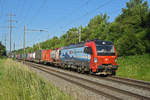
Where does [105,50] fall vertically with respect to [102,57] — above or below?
above

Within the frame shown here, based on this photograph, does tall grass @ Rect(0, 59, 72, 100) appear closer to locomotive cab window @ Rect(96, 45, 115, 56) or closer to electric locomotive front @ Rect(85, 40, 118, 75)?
electric locomotive front @ Rect(85, 40, 118, 75)

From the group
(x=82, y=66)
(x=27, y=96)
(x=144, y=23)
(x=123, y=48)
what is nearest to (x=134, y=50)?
(x=123, y=48)

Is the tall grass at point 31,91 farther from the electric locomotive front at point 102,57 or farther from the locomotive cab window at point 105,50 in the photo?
the locomotive cab window at point 105,50

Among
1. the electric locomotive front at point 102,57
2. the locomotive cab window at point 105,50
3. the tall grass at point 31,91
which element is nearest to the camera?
the tall grass at point 31,91

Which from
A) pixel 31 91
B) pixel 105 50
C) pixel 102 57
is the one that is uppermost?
pixel 105 50

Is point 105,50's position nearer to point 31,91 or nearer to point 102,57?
point 102,57

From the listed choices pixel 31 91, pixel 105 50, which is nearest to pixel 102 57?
pixel 105 50

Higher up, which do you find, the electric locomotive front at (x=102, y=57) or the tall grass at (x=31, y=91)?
the electric locomotive front at (x=102, y=57)

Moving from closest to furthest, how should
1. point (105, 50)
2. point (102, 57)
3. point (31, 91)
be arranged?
point (31, 91), point (102, 57), point (105, 50)

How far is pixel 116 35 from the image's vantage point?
31.7 meters

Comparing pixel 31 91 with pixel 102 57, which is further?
pixel 102 57

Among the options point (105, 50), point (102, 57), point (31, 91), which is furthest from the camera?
point (105, 50)

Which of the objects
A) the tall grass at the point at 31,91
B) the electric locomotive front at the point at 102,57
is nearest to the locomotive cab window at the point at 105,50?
the electric locomotive front at the point at 102,57

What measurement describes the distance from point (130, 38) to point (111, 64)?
404 inches
